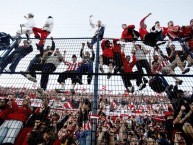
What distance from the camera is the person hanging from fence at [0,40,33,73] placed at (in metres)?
4.83

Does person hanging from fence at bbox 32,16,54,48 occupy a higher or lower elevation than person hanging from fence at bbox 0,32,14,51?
higher

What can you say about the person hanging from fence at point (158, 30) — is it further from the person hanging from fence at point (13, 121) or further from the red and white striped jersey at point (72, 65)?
the person hanging from fence at point (13, 121)

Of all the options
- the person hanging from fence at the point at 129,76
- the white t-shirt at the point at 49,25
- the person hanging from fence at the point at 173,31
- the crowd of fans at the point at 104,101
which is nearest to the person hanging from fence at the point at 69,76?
the crowd of fans at the point at 104,101

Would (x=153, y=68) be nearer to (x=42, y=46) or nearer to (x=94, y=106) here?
(x=94, y=106)

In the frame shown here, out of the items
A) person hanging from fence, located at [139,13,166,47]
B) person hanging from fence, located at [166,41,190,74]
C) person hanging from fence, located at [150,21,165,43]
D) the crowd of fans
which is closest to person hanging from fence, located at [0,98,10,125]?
the crowd of fans

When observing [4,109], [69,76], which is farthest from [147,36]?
[4,109]

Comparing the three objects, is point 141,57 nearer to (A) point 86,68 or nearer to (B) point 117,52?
(B) point 117,52

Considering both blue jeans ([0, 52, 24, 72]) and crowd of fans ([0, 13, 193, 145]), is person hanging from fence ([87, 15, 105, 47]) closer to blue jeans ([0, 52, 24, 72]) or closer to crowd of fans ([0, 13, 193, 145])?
crowd of fans ([0, 13, 193, 145])

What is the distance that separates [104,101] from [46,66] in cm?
163

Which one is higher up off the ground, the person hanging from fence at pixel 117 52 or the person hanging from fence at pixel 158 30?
the person hanging from fence at pixel 158 30

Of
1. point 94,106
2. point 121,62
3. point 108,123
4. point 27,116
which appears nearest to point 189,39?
point 121,62

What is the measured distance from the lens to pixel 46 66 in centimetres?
507

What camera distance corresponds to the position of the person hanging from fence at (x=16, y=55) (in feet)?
15.8

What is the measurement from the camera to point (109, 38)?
5.74 m
